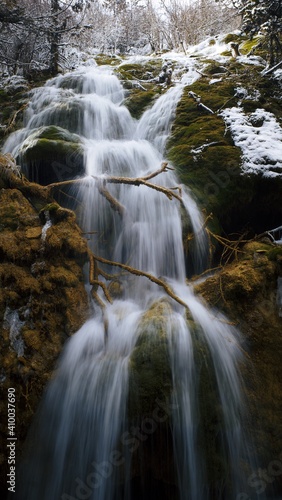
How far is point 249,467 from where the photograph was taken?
268 cm

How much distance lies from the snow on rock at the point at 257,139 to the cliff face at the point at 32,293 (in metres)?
3.16

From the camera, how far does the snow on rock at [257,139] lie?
4.91 metres

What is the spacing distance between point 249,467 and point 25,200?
4086 millimetres

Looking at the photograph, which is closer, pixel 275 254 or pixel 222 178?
pixel 275 254

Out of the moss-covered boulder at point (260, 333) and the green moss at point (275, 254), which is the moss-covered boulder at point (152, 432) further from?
the green moss at point (275, 254)

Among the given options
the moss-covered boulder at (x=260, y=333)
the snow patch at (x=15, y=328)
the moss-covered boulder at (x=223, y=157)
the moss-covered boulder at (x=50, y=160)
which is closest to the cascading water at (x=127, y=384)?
the moss-covered boulder at (x=260, y=333)

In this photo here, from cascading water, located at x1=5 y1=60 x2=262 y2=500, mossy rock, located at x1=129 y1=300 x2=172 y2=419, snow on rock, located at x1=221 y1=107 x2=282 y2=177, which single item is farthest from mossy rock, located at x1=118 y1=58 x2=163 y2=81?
mossy rock, located at x1=129 y1=300 x2=172 y2=419

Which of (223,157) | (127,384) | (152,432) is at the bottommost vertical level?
(152,432)

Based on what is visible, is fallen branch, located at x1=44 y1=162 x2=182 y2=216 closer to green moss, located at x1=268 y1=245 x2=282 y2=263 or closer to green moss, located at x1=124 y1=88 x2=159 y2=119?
green moss, located at x1=268 y1=245 x2=282 y2=263

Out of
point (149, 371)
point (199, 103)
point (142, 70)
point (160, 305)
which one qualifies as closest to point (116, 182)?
point (160, 305)

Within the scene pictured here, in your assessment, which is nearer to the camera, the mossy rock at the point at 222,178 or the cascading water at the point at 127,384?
the cascading water at the point at 127,384

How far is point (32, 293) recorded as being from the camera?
3.35 meters

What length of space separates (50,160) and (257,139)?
3.63 m

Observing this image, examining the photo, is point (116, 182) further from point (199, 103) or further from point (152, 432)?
point (152, 432)
